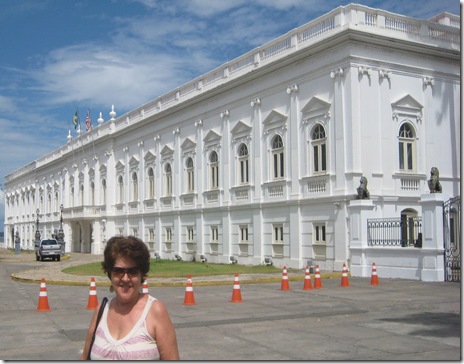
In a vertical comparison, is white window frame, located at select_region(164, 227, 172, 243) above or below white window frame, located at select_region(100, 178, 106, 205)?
below

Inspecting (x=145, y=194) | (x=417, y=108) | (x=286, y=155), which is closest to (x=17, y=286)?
(x=286, y=155)

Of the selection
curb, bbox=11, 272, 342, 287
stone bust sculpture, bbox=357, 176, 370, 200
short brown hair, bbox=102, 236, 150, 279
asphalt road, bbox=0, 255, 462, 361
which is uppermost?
stone bust sculpture, bbox=357, 176, 370, 200

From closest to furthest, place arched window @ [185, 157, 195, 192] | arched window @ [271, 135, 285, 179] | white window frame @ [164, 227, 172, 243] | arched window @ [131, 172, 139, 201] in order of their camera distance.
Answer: arched window @ [271, 135, 285, 179] → arched window @ [185, 157, 195, 192] → white window frame @ [164, 227, 172, 243] → arched window @ [131, 172, 139, 201]

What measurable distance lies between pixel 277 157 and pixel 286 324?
19.9 m

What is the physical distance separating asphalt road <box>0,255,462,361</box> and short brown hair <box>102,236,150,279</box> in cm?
525

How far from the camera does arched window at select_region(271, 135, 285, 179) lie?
3141 centimetres

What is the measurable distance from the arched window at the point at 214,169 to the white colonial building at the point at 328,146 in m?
0.08

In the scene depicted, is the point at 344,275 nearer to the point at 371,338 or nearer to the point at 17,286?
the point at 371,338

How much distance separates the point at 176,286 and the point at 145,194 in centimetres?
2531

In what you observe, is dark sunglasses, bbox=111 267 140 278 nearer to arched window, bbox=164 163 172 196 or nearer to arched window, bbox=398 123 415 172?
arched window, bbox=398 123 415 172

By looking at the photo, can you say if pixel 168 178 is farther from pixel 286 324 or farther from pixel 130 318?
pixel 130 318

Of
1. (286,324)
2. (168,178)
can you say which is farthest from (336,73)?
(168,178)

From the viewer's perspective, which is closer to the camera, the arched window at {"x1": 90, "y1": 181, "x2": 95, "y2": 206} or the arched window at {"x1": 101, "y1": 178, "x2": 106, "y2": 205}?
the arched window at {"x1": 101, "y1": 178, "x2": 106, "y2": 205}

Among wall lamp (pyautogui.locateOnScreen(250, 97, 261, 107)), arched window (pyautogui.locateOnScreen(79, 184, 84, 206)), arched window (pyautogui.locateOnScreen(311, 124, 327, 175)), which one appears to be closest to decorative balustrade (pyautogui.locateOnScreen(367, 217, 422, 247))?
arched window (pyautogui.locateOnScreen(311, 124, 327, 175))
